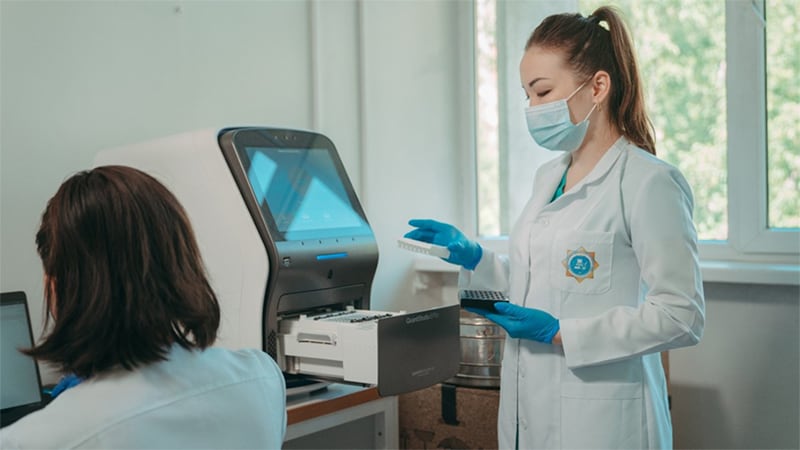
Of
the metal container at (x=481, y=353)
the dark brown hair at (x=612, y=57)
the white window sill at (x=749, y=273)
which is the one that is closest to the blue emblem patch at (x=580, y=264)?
the dark brown hair at (x=612, y=57)

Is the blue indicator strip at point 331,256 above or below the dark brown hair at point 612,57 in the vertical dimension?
below

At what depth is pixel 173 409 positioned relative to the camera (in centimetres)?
86

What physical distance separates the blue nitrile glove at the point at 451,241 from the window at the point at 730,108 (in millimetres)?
898

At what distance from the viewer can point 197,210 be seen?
1535mm

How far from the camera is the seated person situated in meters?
0.82

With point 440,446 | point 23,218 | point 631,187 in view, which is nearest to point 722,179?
point 631,187

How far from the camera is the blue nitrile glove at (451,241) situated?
1.70 meters

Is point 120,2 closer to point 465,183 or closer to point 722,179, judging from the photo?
point 465,183

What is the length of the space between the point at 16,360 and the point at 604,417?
3.69ft

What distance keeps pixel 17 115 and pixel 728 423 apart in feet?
6.43

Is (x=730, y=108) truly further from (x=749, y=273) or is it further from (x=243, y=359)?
(x=243, y=359)

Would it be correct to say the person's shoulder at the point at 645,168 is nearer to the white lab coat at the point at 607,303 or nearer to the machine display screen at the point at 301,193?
the white lab coat at the point at 607,303

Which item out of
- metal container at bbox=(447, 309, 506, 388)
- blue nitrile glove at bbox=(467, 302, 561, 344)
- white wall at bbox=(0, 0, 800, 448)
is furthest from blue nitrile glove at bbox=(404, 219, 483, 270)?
white wall at bbox=(0, 0, 800, 448)

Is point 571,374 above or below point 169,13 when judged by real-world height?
below
